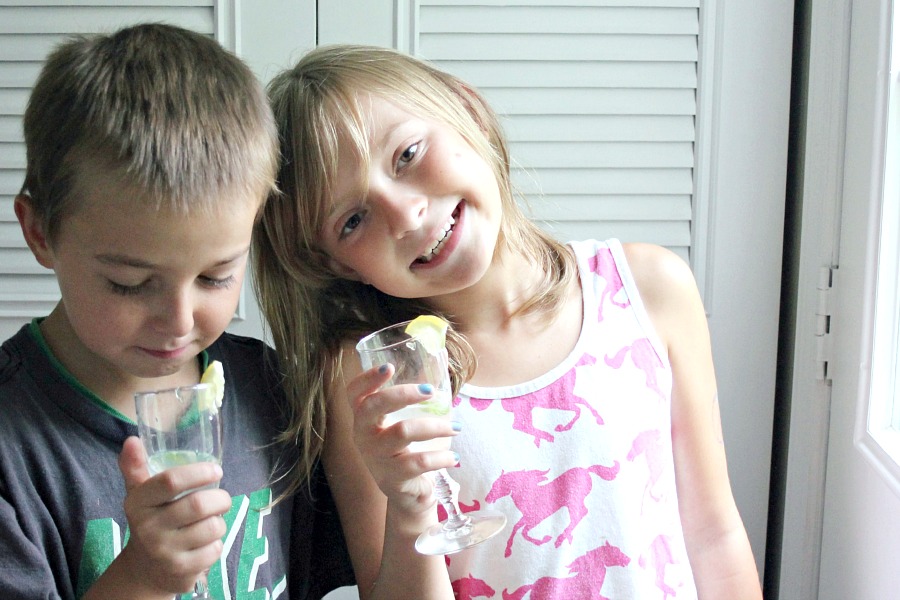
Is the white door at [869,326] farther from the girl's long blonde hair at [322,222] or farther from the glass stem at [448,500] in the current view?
the glass stem at [448,500]

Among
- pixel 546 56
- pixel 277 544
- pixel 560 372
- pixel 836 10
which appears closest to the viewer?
pixel 277 544

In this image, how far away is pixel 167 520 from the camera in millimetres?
862

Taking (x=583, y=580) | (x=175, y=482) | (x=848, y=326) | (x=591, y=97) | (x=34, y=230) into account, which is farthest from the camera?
(x=591, y=97)

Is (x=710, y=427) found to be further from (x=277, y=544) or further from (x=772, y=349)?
(x=277, y=544)

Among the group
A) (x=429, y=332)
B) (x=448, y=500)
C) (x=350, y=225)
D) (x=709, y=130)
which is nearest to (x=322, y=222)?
(x=350, y=225)

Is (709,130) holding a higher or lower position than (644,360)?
higher

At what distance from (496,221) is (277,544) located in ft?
1.65

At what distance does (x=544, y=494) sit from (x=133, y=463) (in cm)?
58

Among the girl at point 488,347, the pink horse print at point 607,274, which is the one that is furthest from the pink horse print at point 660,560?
the pink horse print at point 607,274

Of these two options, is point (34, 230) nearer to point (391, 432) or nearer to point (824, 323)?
point (391, 432)

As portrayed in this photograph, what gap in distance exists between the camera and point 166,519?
2.83ft

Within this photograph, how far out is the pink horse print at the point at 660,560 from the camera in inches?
49.3

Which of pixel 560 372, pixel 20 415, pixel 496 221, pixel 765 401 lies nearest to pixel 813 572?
pixel 765 401

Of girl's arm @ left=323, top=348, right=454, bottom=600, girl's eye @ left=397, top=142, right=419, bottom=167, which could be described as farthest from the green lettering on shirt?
girl's eye @ left=397, top=142, right=419, bottom=167
